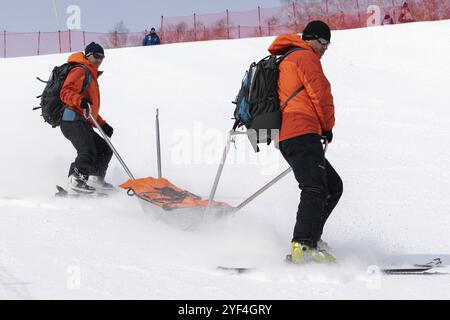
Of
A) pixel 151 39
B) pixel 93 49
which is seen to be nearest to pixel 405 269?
pixel 93 49

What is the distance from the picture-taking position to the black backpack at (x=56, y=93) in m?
6.56

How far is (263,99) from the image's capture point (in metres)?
4.30

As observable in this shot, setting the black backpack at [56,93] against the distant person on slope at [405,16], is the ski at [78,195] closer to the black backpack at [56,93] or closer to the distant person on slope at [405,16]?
the black backpack at [56,93]

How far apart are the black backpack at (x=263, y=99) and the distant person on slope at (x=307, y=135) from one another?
1.6 inches

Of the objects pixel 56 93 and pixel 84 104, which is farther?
pixel 56 93

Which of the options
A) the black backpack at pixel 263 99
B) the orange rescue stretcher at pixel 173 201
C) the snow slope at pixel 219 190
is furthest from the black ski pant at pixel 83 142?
the black backpack at pixel 263 99

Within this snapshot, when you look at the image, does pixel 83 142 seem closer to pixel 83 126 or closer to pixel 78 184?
pixel 83 126

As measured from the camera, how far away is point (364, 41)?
822 inches

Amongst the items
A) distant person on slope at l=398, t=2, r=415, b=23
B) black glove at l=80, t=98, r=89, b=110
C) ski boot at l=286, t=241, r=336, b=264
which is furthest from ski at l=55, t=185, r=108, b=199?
distant person on slope at l=398, t=2, r=415, b=23

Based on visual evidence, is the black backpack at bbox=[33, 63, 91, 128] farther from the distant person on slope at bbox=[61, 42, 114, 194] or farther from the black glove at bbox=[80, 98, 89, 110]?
the black glove at bbox=[80, 98, 89, 110]

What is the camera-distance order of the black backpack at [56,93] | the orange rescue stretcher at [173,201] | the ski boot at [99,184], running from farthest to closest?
the ski boot at [99,184] → the black backpack at [56,93] → the orange rescue stretcher at [173,201]

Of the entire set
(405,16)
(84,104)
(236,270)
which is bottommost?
(236,270)

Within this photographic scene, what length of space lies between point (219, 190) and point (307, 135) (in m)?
3.76
